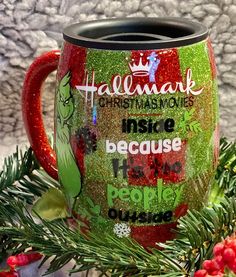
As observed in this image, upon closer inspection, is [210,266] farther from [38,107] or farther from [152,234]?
→ [38,107]

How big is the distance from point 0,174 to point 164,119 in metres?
0.17

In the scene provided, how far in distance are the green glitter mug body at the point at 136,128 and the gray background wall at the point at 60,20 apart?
0.86 feet

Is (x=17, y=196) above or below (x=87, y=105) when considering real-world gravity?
below

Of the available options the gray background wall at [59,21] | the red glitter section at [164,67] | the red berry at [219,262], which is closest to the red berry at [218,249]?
the red berry at [219,262]

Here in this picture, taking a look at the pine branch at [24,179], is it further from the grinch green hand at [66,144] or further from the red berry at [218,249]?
the red berry at [218,249]

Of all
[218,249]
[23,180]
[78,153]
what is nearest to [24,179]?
[23,180]

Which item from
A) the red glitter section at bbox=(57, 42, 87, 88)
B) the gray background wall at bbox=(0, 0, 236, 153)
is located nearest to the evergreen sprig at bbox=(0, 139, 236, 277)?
the red glitter section at bbox=(57, 42, 87, 88)

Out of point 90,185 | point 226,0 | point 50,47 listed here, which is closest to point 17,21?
point 50,47

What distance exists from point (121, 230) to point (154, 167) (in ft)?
0.18

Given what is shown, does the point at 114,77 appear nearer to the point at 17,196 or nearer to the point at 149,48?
the point at 149,48

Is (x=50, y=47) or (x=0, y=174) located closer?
(x=0, y=174)

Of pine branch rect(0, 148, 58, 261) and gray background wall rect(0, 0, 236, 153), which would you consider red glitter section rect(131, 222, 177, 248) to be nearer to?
pine branch rect(0, 148, 58, 261)

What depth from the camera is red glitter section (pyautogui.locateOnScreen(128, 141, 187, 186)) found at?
1.45ft

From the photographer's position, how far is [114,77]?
43cm
